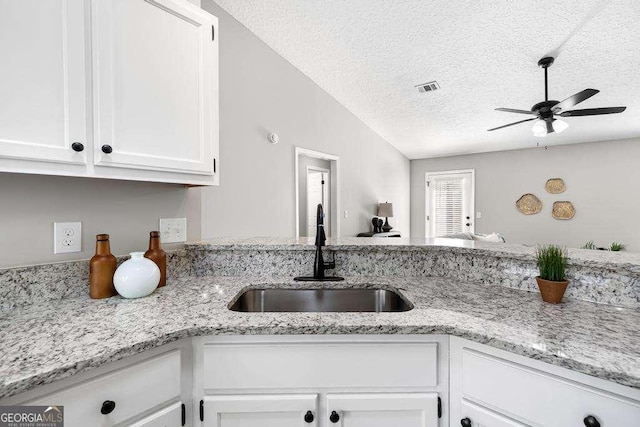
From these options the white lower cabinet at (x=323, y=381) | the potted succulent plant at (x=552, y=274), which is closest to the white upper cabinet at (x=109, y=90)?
the white lower cabinet at (x=323, y=381)

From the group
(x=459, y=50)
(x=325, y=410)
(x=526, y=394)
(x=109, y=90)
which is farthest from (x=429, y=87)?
(x=325, y=410)

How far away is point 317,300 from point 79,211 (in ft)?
3.42

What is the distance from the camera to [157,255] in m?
1.33

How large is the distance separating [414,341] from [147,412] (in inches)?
30.2

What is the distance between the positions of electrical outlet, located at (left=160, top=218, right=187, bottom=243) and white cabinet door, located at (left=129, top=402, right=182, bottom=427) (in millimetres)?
844

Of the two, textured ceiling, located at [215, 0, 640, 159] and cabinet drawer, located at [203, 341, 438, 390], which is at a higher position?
textured ceiling, located at [215, 0, 640, 159]

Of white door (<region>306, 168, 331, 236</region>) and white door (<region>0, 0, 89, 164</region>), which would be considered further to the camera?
white door (<region>306, 168, 331, 236</region>)

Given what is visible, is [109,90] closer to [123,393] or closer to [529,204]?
[123,393]

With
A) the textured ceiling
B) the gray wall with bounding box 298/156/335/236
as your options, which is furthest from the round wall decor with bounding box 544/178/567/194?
the gray wall with bounding box 298/156/335/236

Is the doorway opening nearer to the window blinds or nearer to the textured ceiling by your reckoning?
the textured ceiling

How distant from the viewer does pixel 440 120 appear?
15.7 feet

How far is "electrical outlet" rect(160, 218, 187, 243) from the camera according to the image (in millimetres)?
1502

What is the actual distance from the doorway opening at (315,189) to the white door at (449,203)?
3.07 metres

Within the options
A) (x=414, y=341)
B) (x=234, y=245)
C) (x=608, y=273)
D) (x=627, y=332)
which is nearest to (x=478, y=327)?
(x=414, y=341)
